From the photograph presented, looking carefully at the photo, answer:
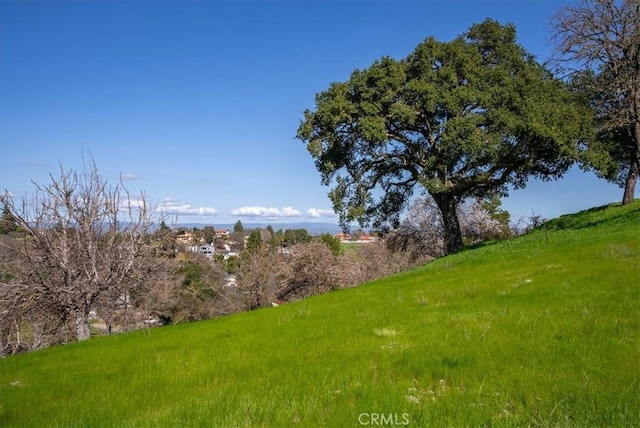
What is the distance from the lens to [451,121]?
24.8 meters

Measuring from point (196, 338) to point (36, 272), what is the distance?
1200cm

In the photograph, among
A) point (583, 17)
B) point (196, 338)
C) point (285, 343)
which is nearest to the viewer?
point (285, 343)

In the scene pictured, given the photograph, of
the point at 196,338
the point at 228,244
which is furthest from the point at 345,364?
the point at 228,244

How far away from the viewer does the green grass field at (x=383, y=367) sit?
455 cm

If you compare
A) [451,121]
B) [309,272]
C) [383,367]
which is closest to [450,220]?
[451,121]

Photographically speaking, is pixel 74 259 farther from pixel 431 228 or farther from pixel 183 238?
pixel 183 238

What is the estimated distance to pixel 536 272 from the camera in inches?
499

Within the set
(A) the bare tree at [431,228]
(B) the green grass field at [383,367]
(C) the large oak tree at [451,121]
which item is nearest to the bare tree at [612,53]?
(C) the large oak tree at [451,121]

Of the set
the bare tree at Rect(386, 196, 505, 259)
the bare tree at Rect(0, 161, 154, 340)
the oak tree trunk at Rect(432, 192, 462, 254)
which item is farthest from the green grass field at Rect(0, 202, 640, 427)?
the bare tree at Rect(386, 196, 505, 259)

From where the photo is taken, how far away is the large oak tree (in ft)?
80.4

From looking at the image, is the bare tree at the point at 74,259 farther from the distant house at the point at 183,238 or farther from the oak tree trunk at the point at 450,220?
the distant house at the point at 183,238

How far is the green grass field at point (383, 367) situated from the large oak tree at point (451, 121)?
585 inches

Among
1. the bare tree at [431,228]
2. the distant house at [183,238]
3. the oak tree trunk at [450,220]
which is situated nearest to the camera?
the oak tree trunk at [450,220]

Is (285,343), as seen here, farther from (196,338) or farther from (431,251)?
(431,251)
